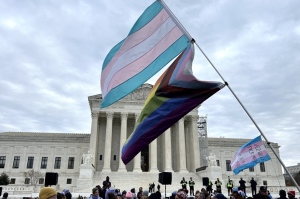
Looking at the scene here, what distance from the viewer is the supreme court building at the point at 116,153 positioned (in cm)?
3944

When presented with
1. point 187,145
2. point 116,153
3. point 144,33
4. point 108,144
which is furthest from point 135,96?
point 144,33

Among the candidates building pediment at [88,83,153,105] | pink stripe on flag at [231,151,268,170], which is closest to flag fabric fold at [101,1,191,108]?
pink stripe on flag at [231,151,268,170]

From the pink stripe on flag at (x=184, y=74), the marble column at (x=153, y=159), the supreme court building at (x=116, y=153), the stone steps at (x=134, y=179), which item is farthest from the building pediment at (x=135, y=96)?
the pink stripe on flag at (x=184, y=74)

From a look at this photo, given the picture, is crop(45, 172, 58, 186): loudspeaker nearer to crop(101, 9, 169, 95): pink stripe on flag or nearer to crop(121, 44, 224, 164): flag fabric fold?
crop(121, 44, 224, 164): flag fabric fold

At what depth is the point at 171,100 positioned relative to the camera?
6.15 m

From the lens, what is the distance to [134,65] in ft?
24.9

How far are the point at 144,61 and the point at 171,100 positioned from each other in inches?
74.4

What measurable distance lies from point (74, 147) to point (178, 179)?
78.9 feet

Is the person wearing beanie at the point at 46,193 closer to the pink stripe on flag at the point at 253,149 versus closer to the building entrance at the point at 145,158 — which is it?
the pink stripe on flag at the point at 253,149

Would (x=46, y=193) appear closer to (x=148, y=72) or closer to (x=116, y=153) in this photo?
(x=148, y=72)

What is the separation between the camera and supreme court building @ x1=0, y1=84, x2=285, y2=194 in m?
39.4

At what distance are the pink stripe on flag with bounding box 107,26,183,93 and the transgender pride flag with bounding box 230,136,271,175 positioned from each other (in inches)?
308

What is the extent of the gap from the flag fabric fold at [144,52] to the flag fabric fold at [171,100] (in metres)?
0.75

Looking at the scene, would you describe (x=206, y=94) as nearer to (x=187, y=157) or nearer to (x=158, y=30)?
(x=158, y=30)
